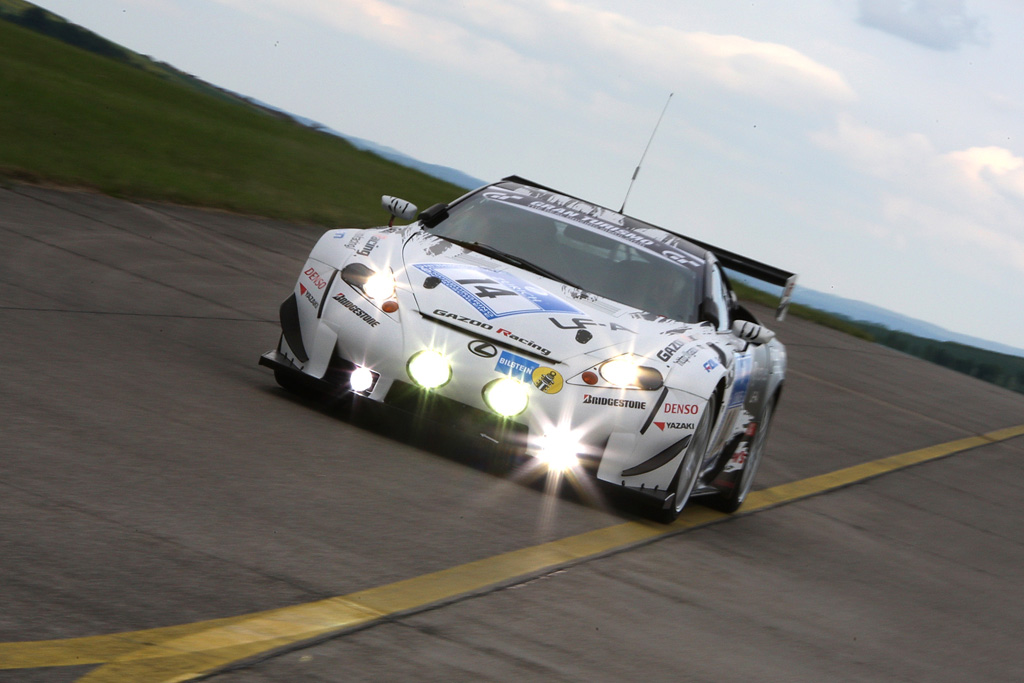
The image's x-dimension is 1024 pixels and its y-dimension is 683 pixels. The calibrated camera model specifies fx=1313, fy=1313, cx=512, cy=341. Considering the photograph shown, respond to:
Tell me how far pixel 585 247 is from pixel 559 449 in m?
1.64

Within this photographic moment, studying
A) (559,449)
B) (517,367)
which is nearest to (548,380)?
(517,367)

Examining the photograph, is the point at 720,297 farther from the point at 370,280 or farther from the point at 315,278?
the point at 315,278

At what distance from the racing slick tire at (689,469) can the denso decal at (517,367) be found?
80 centimetres

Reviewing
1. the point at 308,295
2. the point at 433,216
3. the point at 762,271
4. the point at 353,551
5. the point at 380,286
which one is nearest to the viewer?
the point at 353,551

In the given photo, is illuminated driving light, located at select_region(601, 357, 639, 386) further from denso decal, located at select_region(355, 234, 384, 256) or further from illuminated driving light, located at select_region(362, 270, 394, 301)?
denso decal, located at select_region(355, 234, 384, 256)

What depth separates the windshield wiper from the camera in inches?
268

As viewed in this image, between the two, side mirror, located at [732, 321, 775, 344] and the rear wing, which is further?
the rear wing

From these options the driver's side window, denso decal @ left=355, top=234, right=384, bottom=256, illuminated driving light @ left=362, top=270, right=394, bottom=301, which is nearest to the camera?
illuminated driving light @ left=362, top=270, right=394, bottom=301

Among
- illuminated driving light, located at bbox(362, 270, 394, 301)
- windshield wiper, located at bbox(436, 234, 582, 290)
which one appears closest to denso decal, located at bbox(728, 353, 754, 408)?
windshield wiper, located at bbox(436, 234, 582, 290)

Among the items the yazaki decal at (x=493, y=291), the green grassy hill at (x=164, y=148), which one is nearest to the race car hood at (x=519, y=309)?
the yazaki decal at (x=493, y=291)

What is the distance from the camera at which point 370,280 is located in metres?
6.30

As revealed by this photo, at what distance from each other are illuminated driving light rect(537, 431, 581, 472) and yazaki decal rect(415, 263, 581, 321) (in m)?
0.62

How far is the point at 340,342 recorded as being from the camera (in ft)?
20.5

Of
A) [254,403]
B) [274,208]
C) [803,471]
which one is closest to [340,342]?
[254,403]
